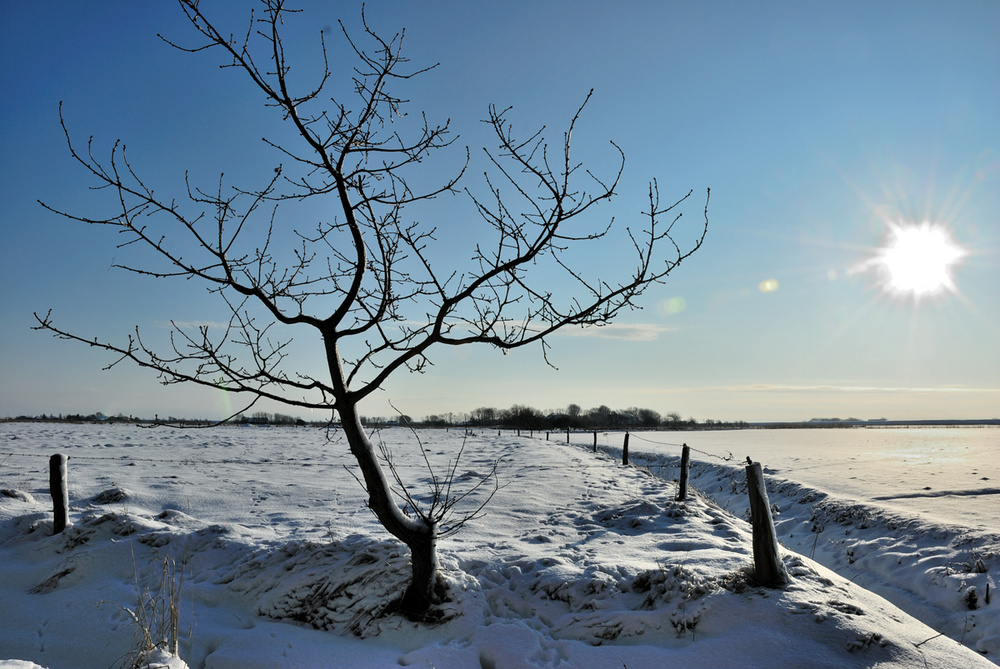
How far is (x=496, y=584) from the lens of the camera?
528 cm

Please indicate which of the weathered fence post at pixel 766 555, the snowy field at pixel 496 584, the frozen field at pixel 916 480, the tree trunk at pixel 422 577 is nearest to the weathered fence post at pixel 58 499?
the snowy field at pixel 496 584

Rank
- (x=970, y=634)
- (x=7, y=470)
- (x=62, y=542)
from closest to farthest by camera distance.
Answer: (x=970, y=634)
(x=62, y=542)
(x=7, y=470)

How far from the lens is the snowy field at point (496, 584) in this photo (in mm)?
4195

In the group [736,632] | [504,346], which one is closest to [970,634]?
[736,632]

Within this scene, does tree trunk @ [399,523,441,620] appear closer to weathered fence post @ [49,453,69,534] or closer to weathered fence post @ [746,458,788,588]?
weathered fence post @ [746,458,788,588]

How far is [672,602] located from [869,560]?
574 centimetres

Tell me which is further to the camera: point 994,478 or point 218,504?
point 994,478

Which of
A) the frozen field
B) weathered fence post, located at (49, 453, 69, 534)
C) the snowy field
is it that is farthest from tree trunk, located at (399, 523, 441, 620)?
the frozen field

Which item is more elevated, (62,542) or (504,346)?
(504,346)

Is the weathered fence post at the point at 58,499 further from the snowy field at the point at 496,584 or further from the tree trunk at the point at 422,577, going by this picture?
the tree trunk at the point at 422,577

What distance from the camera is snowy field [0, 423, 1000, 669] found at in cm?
420

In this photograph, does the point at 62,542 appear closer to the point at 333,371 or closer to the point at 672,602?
the point at 333,371

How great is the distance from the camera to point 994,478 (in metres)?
13.8

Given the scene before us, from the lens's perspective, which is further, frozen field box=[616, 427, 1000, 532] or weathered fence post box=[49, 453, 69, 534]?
frozen field box=[616, 427, 1000, 532]
